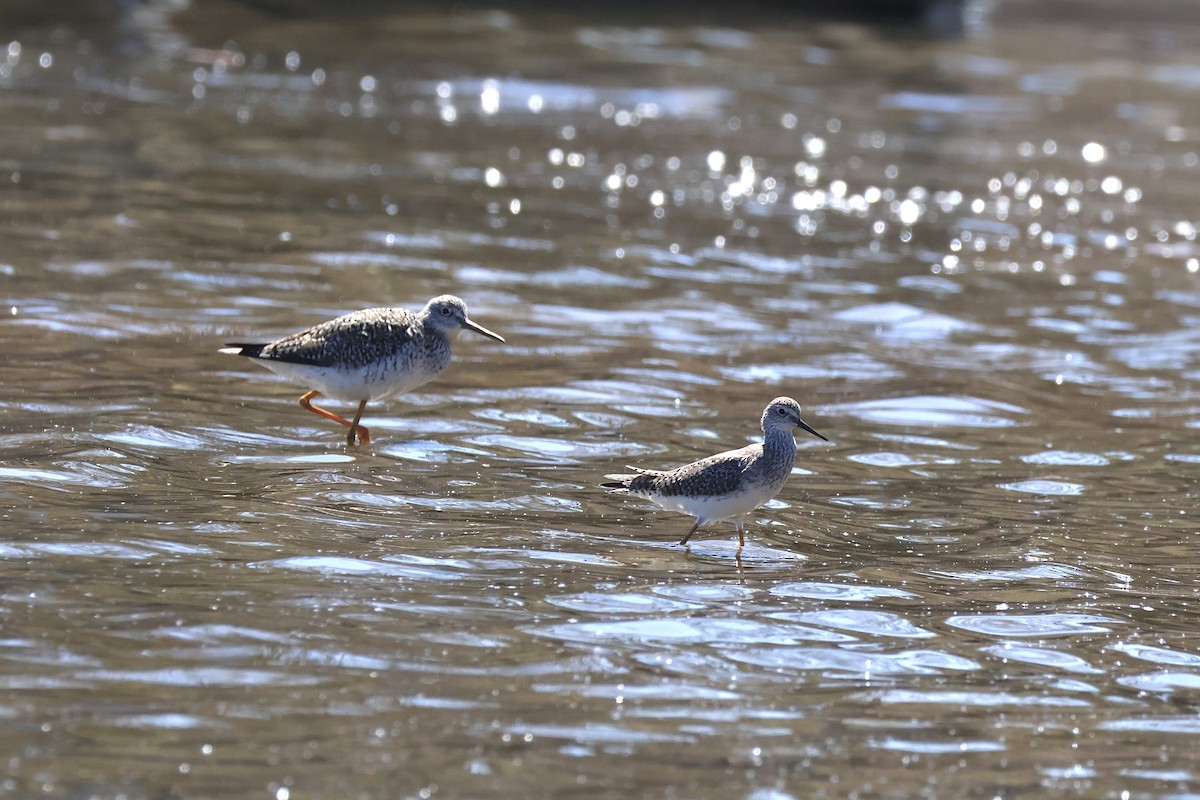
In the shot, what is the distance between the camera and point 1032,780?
23.0 feet

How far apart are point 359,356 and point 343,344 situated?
0.46 feet

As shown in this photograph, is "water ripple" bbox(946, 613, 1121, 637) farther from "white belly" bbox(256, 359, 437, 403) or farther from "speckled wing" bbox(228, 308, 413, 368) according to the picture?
"speckled wing" bbox(228, 308, 413, 368)

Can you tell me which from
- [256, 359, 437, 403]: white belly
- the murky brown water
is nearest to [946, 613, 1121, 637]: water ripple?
the murky brown water

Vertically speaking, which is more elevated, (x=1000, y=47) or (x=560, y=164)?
(x=1000, y=47)

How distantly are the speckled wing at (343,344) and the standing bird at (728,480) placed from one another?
87.8 inches

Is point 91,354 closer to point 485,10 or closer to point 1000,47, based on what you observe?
point 485,10

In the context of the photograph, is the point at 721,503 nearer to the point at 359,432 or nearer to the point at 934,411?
the point at 359,432

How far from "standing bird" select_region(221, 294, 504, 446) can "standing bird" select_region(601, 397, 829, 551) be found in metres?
2.13

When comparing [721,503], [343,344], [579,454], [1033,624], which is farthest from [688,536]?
[343,344]

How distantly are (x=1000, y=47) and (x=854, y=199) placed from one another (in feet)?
55.9

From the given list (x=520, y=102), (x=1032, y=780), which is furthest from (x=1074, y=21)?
(x=1032, y=780)

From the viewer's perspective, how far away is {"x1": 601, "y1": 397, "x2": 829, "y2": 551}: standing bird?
32.1ft

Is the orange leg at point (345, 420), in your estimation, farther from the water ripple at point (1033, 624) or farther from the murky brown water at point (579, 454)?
the water ripple at point (1033, 624)

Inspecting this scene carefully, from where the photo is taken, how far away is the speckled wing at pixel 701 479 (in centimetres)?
979
